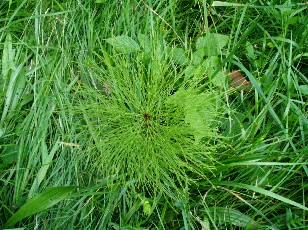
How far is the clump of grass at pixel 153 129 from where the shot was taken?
1.53 metres

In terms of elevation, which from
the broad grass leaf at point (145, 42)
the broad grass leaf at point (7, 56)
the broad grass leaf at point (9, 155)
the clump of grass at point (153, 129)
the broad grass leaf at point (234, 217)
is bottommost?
the broad grass leaf at point (234, 217)

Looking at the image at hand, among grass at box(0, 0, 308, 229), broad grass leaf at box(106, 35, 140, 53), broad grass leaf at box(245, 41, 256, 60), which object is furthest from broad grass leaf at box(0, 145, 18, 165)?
broad grass leaf at box(245, 41, 256, 60)

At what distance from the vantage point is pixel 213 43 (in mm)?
1779

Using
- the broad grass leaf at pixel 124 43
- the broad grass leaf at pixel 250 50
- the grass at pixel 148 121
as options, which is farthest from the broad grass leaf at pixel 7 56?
the broad grass leaf at pixel 250 50

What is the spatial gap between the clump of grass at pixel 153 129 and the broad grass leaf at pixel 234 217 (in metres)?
0.16

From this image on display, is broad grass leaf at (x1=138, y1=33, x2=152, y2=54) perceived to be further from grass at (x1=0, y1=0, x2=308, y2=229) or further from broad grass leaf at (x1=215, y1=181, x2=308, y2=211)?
broad grass leaf at (x1=215, y1=181, x2=308, y2=211)

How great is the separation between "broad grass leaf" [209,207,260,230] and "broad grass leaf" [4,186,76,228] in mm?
543

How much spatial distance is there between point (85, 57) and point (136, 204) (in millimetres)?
639

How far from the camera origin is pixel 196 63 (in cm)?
171

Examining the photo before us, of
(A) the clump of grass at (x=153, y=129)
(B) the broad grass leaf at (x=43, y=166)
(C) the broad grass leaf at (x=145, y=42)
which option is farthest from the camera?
(C) the broad grass leaf at (x=145, y=42)

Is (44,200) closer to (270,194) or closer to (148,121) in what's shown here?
(148,121)

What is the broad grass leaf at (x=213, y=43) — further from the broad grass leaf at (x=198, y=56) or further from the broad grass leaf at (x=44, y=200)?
the broad grass leaf at (x=44, y=200)

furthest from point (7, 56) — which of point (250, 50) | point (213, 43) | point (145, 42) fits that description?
point (250, 50)

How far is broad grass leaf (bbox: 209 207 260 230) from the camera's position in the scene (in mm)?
1628
